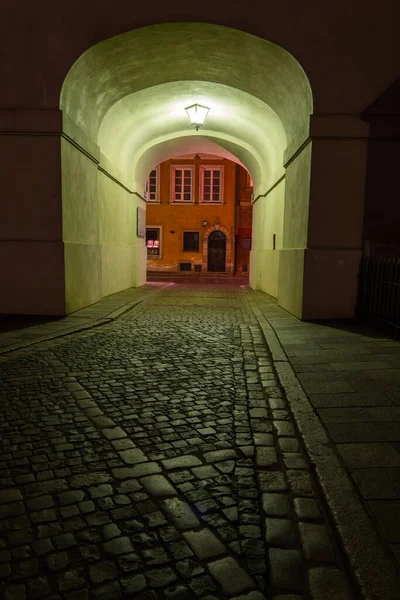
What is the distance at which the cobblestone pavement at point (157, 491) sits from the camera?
1811 mm

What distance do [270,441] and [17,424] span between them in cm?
194

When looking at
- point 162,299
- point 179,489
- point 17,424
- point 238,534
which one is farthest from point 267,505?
point 162,299

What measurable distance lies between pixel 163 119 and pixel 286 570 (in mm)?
13852

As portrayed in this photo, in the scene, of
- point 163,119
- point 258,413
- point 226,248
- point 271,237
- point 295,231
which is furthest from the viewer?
point 226,248

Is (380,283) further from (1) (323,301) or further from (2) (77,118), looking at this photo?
(2) (77,118)

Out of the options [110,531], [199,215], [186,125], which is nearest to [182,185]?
[199,215]

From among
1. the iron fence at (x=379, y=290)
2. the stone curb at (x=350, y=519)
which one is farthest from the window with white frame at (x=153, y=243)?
the stone curb at (x=350, y=519)

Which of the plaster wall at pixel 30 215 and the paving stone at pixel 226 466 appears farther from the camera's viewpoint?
the plaster wall at pixel 30 215

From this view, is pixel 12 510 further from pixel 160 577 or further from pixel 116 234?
pixel 116 234

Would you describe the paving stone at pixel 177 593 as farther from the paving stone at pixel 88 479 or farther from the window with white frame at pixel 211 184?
the window with white frame at pixel 211 184

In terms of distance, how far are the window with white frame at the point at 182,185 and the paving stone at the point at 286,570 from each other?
31.4 metres

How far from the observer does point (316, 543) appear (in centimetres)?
202

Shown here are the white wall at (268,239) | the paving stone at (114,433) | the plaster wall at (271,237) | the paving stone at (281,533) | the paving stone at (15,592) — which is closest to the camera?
the paving stone at (15,592)

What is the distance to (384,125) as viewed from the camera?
7910 millimetres
